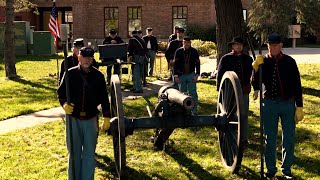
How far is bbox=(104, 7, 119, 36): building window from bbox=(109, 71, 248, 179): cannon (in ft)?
107

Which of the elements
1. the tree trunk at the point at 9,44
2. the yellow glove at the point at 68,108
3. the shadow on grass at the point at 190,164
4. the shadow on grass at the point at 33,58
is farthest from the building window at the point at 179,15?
the yellow glove at the point at 68,108

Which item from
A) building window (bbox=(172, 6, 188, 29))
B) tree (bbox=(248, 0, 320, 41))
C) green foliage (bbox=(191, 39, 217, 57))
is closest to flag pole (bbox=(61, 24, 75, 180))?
green foliage (bbox=(191, 39, 217, 57))

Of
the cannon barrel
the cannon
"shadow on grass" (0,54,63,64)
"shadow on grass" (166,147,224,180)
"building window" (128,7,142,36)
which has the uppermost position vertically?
"building window" (128,7,142,36)

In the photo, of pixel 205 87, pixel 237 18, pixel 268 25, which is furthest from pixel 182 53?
pixel 268 25

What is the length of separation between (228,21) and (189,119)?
685 centimetres

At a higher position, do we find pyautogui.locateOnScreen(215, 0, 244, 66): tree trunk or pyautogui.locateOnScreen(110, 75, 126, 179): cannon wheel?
pyautogui.locateOnScreen(215, 0, 244, 66): tree trunk

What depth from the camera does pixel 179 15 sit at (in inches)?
1526

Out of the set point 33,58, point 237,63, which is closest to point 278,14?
point 33,58

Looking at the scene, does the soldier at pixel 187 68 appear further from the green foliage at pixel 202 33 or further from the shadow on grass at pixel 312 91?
the green foliage at pixel 202 33

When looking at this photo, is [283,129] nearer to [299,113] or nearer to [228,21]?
[299,113]

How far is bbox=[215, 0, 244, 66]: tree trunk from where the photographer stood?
1315 centimetres

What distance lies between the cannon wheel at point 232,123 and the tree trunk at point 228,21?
5944 mm

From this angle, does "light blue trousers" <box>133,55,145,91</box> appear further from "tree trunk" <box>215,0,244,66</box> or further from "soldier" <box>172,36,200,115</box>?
"soldier" <box>172,36,200,115</box>

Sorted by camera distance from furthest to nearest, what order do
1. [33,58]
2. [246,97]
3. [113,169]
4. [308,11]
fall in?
[308,11], [33,58], [246,97], [113,169]
